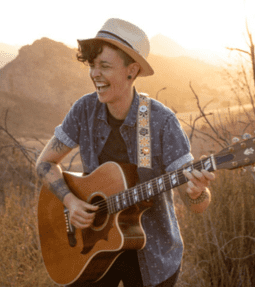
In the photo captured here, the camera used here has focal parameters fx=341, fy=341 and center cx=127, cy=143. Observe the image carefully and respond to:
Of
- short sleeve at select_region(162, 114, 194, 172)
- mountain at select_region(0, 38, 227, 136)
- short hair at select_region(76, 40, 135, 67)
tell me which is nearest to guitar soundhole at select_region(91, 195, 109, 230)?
short sleeve at select_region(162, 114, 194, 172)

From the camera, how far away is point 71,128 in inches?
88.2

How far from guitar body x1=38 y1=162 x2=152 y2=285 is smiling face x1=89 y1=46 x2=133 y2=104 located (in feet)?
1.36

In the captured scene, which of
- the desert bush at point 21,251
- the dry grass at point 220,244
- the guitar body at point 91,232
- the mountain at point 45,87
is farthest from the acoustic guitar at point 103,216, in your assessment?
the mountain at point 45,87

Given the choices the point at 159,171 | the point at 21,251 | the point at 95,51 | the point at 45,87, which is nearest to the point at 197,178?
the point at 159,171

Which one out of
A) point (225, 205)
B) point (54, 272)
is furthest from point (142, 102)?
point (225, 205)

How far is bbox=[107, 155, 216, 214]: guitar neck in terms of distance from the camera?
163cm

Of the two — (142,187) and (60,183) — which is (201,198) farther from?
(60,183)

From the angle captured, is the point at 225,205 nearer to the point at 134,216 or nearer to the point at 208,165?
the point at 134,216

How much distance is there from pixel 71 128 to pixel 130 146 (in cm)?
45

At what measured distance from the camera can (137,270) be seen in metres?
2.02

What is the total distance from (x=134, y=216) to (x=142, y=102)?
0.68m

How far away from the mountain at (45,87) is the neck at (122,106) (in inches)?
677

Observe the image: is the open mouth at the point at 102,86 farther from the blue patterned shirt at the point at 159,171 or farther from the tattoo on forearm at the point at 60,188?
the tattoo on forearm at the point at 60,188

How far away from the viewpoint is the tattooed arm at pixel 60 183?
213 centimetres
